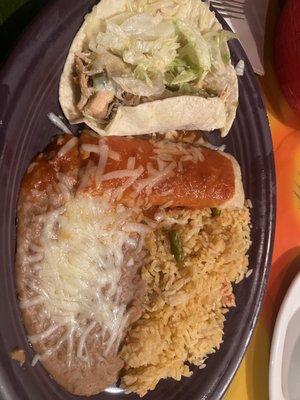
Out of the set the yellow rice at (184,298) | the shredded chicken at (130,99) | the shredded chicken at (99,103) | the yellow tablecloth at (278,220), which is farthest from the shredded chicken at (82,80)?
the yellow tablecloth at (278,220)

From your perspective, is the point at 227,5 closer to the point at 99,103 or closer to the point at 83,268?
the point at 99,103

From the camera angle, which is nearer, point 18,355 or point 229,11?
point 18,355

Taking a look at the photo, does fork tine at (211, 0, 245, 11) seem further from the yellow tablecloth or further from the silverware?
the yellow tablecloth

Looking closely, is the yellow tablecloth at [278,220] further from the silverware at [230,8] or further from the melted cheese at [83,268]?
the melted cheese at [83,268]

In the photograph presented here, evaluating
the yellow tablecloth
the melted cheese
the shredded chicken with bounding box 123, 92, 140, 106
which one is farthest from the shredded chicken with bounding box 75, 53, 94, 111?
the yellow tablecloth

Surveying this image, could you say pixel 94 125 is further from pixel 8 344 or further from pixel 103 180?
pixel 8 344

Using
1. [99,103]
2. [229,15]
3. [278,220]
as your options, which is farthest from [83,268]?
[229,15]

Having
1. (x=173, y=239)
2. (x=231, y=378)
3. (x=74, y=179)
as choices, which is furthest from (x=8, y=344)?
(x=231, y=378)
